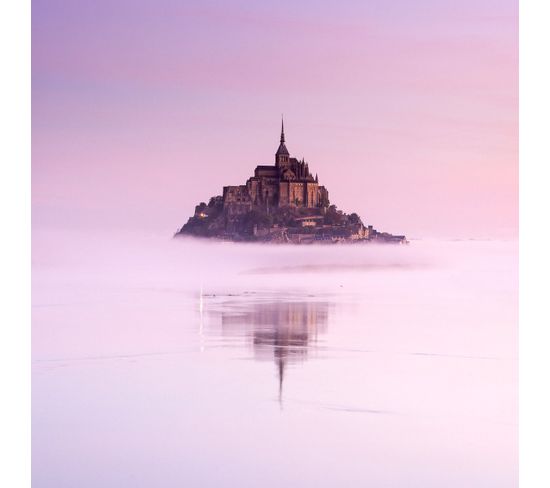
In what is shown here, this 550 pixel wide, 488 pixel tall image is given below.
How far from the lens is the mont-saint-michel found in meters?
12.8

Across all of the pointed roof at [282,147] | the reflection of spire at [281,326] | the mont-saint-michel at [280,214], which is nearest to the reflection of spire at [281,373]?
the reflection of spire at [281,326]

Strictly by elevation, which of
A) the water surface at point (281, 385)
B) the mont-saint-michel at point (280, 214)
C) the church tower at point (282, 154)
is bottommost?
the water surface at point (281, 385)

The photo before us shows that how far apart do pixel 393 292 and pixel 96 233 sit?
13.1 feet

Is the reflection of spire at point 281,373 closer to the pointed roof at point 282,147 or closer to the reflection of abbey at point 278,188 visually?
the pointed roof at point 282,147

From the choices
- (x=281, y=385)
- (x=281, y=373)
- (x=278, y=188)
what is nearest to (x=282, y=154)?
(x=281, y=373)

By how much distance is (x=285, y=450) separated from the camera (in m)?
5.48

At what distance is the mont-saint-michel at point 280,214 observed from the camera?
41.9ft

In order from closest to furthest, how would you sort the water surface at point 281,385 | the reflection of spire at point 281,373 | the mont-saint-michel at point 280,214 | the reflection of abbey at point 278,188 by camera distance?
1. the water surface at point 281,385
2. the reflection of spire at point 281,373
3. the reflection of abbey at point 278,188
4. the mont-saint-michel at point 280,214

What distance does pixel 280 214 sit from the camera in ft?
58.6

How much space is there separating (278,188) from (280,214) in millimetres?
1127

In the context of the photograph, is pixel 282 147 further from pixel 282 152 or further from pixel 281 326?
pixel 281 326

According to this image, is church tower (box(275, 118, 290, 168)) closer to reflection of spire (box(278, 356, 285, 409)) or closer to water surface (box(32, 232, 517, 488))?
water surface (box(32, 232, 517, 488))
